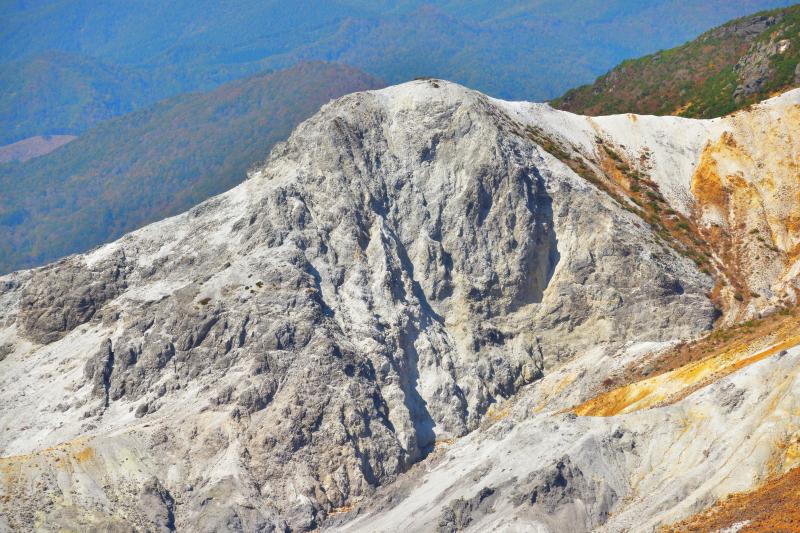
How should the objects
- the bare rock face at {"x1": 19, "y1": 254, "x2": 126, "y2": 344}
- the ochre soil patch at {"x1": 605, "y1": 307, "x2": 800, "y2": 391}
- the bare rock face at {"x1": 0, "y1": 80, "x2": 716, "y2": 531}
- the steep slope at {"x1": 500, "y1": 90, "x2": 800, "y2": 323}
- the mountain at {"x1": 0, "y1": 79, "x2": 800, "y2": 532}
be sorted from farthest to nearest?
the steep slope at {"x1": 500, "y1": 90, "x2": 800, "y2": 323} < the bare rock face at {"x1": 19, "y1": 254, "x2": 126, "y2": 344} < the ochre soil patch at {"x1": 605, "y1": 307, "x2": 800, "y2": 391} < the bare rock face at {"x1": 0, "y1": 80, "x2": 716, "y2": 531} < the mountain at {"x1": 0, "y1": 79, "x2": 800, "y2": 532}

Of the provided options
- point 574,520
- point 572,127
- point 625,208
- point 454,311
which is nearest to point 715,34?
point 572,127

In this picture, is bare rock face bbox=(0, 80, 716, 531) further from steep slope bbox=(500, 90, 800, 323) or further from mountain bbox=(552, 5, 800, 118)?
mountain bbox=(552, 5, 800, 118)

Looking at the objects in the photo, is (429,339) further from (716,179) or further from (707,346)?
(716,179)

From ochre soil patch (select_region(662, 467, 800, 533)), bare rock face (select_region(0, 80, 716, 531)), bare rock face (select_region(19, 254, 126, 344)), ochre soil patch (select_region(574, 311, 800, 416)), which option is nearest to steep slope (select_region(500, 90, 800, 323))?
bare rock face (select_region(0, 80, 716, 531))

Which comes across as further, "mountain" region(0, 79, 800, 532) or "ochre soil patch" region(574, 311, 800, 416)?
"ochre soil patch" region(574, 311, 800, 416)

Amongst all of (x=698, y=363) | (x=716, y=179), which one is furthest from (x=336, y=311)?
(x=716, y=179)
